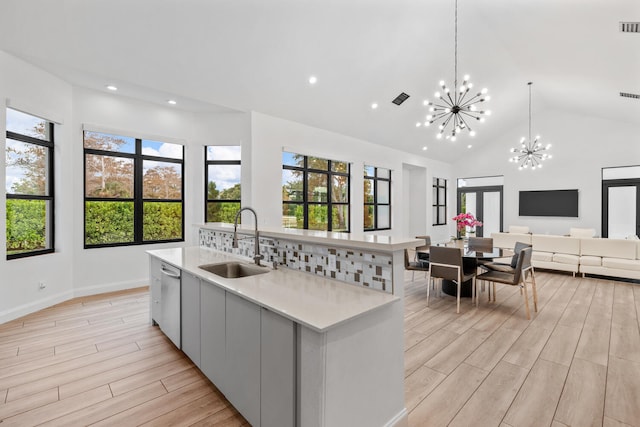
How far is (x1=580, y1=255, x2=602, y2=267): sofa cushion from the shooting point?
554cm

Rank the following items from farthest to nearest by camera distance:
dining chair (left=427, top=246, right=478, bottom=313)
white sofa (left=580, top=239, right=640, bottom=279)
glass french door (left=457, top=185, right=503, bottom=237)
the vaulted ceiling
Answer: glass french door (left=457, top=185, right=503, bottom=237) → white sofa (left=580, top=239, right=640, bottom=279) → dining chair (left=427, top=246, right=478, bottom=313) → the vaulted ceiling

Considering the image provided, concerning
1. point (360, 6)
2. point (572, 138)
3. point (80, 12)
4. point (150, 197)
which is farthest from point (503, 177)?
point (80, 12)

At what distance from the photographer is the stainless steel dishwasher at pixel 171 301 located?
8.39 ft

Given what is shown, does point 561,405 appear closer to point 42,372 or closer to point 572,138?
point 42,372

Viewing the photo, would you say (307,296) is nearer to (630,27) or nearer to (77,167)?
(77,167)

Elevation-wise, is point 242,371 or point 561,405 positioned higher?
point 242,371

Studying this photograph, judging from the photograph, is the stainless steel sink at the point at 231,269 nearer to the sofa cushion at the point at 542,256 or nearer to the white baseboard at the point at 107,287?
the white baseboard at the point at 107,287

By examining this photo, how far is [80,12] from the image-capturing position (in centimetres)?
294

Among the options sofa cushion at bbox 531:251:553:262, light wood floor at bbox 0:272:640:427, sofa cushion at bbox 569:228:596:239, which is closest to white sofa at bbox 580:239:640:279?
sofa cushion at bbox 531:251:553:262

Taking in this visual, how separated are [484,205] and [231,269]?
9836mm

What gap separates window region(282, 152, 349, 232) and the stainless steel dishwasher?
3003mm

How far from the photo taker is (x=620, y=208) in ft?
25.2

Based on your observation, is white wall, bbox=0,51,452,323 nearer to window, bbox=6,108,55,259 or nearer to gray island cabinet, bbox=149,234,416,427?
window, bbox=6,108,55,259

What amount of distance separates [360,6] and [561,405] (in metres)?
4.41
